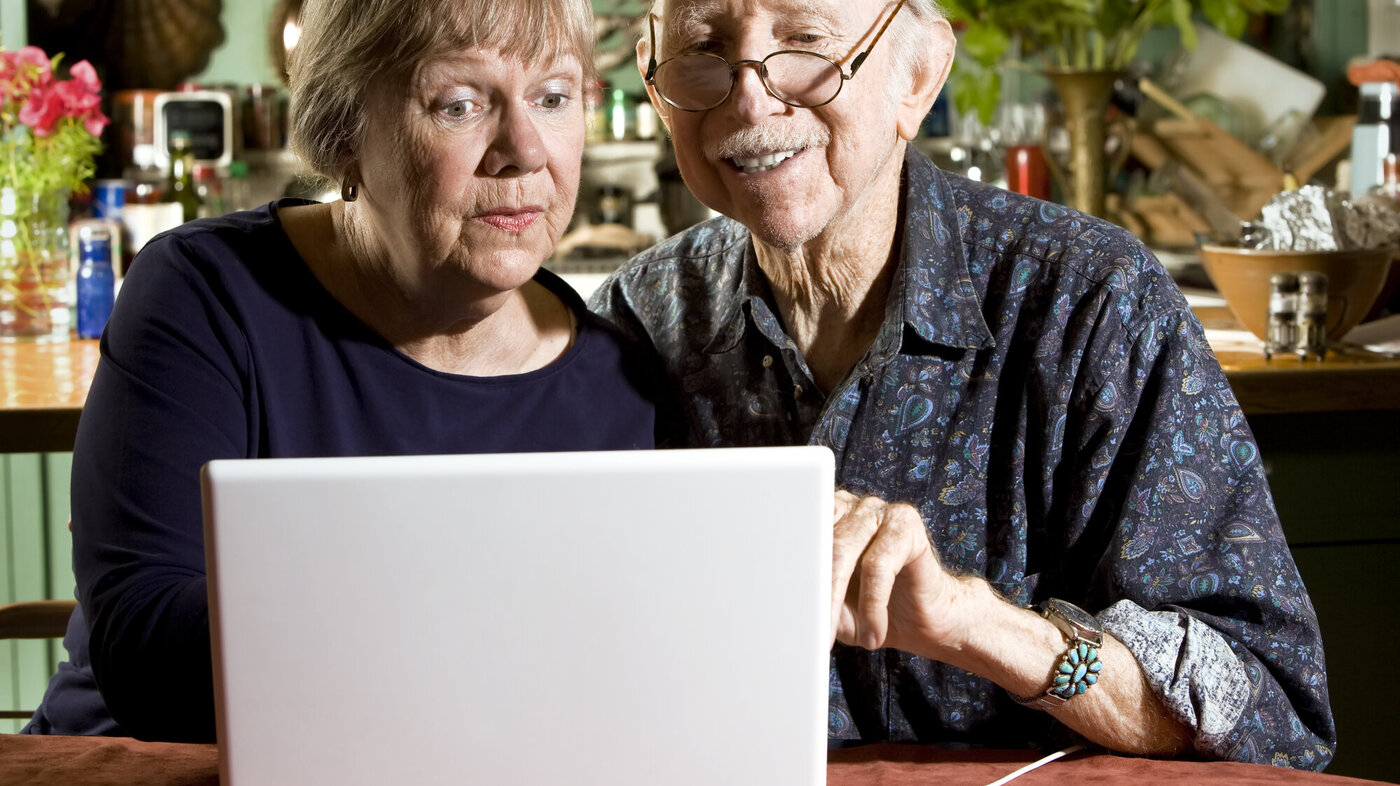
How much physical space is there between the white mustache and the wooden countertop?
2.40ft

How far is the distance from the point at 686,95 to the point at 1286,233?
100 cm

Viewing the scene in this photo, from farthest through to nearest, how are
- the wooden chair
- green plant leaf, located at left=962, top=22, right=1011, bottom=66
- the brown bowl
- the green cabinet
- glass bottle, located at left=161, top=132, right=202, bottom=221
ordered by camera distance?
glass bottle, located at left=161, top=132, right=202, bottom=221 → green plant leaf, located at left=962, top=22, right=1011, bottom=66 → the green cabinet → the brown bowl → the wooden chair

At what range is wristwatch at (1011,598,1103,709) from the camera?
0.96 meters

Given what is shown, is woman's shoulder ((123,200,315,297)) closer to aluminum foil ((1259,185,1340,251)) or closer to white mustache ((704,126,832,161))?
white mustache ((704,126,832,161))

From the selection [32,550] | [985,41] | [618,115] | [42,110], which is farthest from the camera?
[618,115]

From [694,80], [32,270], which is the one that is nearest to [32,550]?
[32,270]

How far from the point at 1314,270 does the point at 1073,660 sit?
0.99 m

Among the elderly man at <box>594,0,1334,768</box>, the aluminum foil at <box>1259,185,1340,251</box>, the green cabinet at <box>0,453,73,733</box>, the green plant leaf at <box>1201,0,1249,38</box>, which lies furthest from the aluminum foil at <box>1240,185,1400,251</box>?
the green cabinet at <box>0,453,73,733</box>

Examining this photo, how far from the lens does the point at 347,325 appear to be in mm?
1220

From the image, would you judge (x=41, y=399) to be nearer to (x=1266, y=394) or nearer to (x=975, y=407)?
(x=975, y=407)

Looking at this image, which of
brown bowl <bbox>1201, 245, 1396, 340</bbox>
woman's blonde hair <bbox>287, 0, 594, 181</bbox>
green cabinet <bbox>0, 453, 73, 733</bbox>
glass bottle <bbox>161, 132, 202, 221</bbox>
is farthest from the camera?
glass bottle <bbox>161, 132, 202, 221</bbox>

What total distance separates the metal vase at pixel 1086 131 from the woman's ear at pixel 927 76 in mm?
1326

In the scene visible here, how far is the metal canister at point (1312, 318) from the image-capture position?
5.54 ft

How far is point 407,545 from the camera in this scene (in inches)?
25.0
